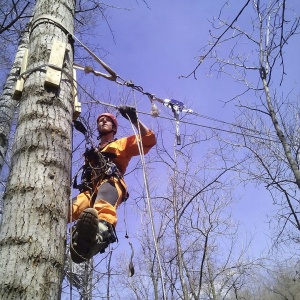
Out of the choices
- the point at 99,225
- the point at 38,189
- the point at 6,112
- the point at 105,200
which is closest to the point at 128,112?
the point at 105,200

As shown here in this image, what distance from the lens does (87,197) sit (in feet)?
8.99

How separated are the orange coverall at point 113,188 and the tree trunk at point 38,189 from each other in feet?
3.09

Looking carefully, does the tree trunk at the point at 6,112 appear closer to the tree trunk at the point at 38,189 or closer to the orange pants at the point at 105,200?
the orange pants at the point at 105,200

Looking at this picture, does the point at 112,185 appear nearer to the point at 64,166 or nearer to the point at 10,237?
the point at 64,166

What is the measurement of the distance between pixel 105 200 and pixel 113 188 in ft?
0.52

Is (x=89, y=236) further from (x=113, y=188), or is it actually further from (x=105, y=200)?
(x=113, y=188)

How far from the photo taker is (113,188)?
2.61 m

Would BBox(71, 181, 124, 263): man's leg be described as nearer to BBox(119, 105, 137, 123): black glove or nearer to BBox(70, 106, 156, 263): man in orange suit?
BBox(70, 106, 156, 263): man in orange suit

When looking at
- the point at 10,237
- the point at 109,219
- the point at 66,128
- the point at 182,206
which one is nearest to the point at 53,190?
the point at 10,237

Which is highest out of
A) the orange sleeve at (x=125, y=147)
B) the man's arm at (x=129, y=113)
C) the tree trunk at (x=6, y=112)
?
the tree trunk at (x=6, y=112)

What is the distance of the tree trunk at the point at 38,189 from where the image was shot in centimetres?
113

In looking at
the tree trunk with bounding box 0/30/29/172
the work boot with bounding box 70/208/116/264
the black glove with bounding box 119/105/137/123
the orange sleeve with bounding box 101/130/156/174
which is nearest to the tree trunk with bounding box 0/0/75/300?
the work boot with bounding box 70/208/116/264

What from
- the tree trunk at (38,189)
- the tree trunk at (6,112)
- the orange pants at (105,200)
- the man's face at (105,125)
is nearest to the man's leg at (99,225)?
the orange pants at (105,200)

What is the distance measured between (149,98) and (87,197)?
1.19 metres
